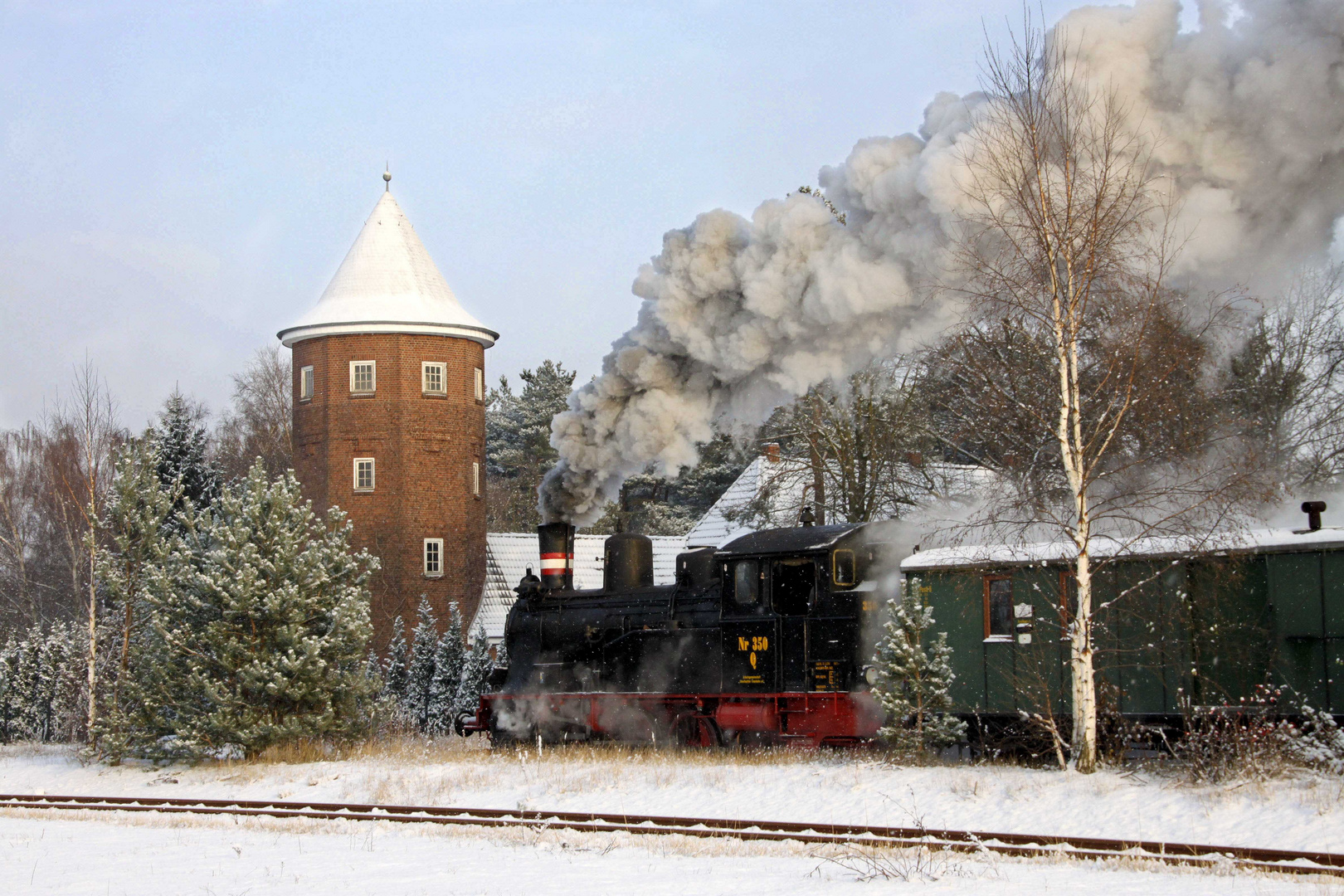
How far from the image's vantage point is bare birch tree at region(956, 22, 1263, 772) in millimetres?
14562

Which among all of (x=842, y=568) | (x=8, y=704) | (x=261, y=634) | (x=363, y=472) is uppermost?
(x=363, y=472)

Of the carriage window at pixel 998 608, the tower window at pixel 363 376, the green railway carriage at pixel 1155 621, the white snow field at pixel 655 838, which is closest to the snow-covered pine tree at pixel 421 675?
the tower window at pixel 363 376

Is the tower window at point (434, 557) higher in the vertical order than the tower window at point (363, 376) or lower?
lower

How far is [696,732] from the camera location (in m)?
18.5

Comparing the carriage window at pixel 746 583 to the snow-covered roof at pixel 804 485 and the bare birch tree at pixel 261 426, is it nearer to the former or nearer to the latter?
the snow-covered roof at pixel 804 485

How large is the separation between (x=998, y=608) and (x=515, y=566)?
24.5m

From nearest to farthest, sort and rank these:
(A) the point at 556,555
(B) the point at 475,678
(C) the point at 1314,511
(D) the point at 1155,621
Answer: (C) the point at 1314,511, (D) the point at 1155,621, (A) the point at 556,555, (B) the point at 475,678

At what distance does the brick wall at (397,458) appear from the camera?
36281 millimetres

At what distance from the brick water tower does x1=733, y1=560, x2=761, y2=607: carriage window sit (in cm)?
1946

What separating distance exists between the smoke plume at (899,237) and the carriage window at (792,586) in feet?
12.2

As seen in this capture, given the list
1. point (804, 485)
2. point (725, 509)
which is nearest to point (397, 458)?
point (725, 509)

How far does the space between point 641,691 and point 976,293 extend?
7.39m

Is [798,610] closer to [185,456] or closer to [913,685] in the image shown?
[913,685]

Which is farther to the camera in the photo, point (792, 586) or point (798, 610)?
point (792, 586)
